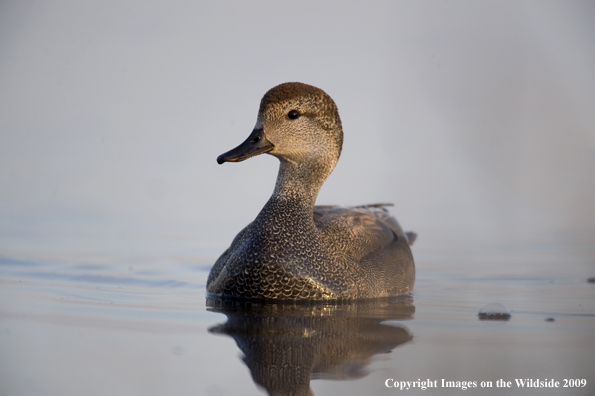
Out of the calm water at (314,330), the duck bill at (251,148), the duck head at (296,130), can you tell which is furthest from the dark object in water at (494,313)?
the duck bill at (251,148)

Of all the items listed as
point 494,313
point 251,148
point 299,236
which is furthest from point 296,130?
point 494,313

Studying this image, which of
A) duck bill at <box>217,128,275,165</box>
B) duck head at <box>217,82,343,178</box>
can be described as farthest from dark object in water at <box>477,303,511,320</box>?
duck bill at <box>217,128,275,165</box>

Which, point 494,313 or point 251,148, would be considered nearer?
point 494,313

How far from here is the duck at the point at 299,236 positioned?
5.89 m

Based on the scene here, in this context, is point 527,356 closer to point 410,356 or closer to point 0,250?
point 410,356

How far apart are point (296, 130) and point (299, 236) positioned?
0.88 metres

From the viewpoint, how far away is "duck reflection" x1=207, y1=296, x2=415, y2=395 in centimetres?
389

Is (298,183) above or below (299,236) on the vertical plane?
above

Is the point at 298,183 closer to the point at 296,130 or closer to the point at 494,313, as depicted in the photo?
the point at 296,130

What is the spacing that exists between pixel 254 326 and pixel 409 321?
3.59 feet

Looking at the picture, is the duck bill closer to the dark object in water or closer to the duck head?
the duck head

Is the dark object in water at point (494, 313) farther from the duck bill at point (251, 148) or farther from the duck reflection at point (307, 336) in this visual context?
the duck bill at point (251, 148)

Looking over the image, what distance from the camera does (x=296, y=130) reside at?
6285 millimetres

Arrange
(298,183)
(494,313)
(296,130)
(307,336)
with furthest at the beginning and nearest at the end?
(298,183) < (296,130) < (494,313) < (307,336)
